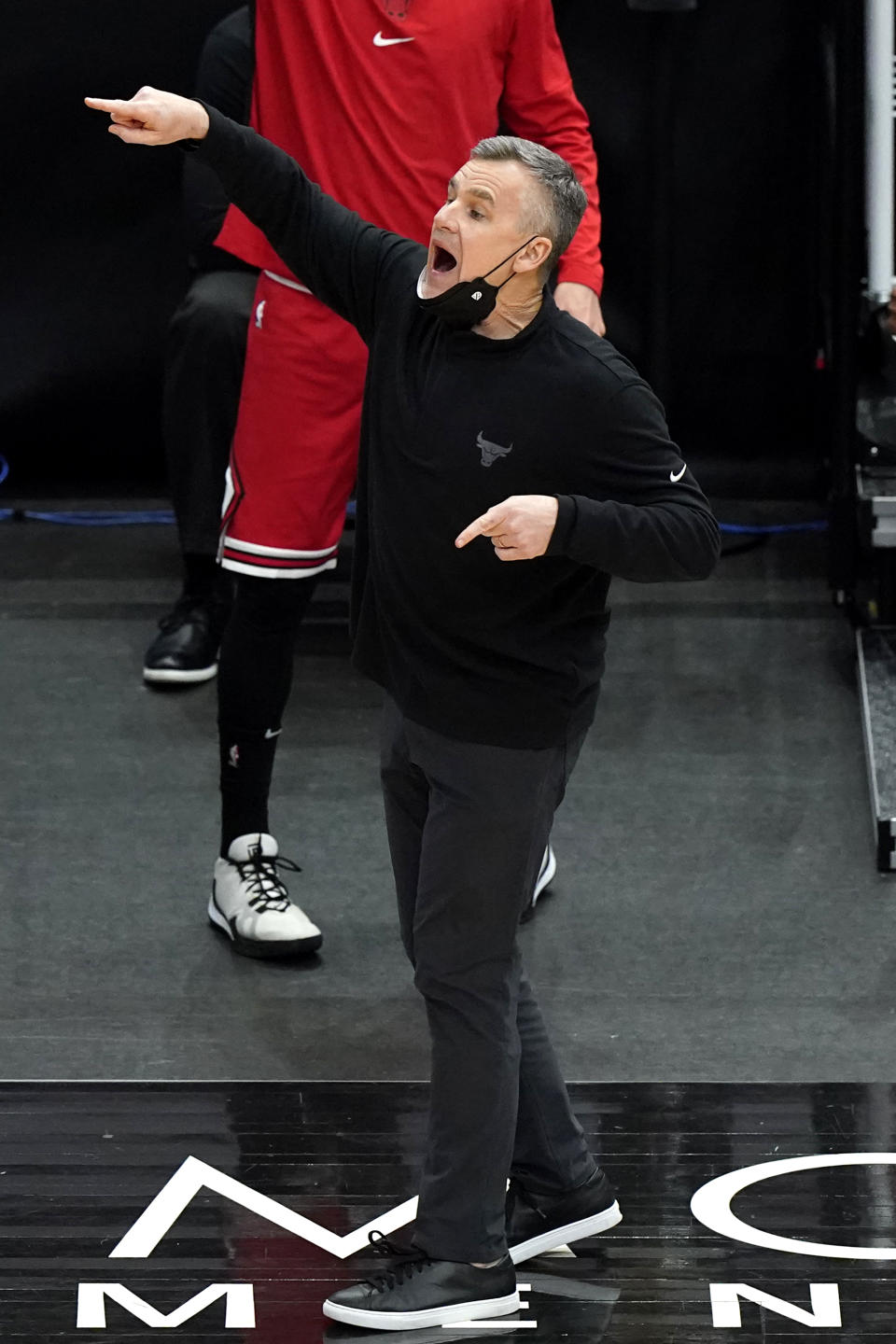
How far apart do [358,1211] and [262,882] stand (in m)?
0.80

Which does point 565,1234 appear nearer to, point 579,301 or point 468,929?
point 468,929

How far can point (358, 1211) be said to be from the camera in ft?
8.64

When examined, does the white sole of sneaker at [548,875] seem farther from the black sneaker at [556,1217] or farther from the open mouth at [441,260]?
the open mouth at [441,260]

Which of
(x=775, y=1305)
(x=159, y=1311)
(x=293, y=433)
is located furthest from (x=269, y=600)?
(x=775, y=1305)

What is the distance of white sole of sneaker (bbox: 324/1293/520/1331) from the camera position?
2371mm

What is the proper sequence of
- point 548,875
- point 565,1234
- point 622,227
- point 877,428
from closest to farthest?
point 565,1234
point 548,875
point 877,428
point 622,227

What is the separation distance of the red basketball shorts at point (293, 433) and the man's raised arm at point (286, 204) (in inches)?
21.9

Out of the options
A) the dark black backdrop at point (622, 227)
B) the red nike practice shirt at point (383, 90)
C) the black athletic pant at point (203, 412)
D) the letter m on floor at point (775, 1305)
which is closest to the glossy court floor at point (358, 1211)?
the letter m on floor at point (775, 1305)

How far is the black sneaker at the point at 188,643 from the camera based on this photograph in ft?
14.4

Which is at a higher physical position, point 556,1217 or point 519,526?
point 519,526

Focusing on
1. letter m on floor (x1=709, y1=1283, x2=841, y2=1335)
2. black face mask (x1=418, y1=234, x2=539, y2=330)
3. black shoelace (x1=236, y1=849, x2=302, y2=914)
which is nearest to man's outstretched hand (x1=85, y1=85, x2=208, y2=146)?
black face mask (x1=418, y1=234, x2=539, y2=330)

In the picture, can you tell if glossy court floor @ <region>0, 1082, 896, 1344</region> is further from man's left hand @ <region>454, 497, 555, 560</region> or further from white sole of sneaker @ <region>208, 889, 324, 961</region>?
man's left hand @ <region>454, 497, 555, 560</region>

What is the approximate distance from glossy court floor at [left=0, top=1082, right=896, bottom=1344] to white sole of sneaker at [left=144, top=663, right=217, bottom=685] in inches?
60.8

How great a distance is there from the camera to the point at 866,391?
4.47m
